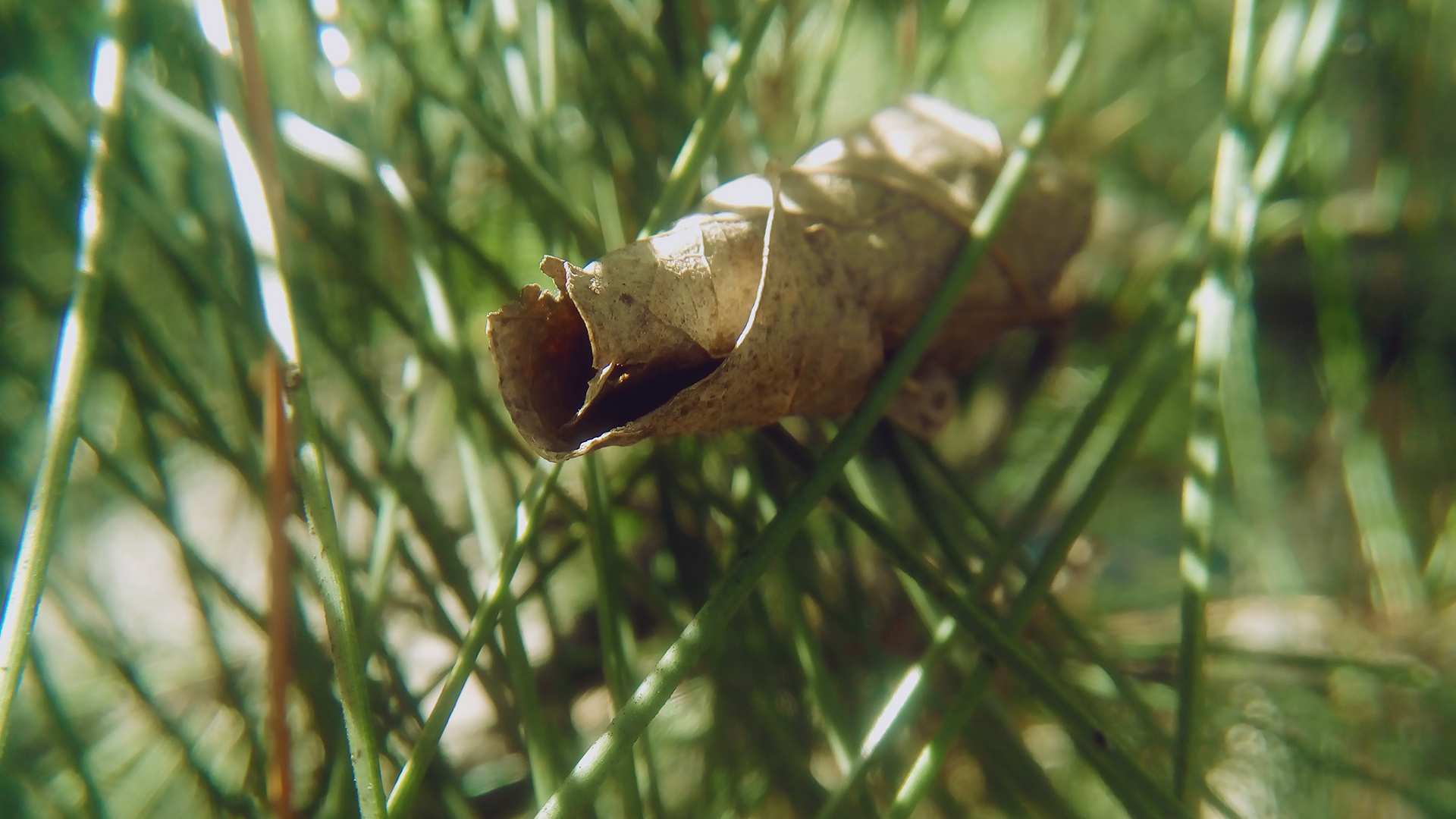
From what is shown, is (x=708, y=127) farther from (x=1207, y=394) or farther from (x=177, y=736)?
(x=177, y=736)

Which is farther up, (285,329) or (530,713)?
(285,329)

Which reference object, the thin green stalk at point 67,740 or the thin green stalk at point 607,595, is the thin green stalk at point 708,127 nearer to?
the thin green stalk at point 607,595

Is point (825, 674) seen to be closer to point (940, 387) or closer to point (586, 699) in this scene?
point (940, 387)

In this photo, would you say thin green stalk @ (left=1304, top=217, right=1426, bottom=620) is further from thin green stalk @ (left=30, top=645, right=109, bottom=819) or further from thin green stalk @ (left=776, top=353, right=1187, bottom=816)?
thin green stalk @ (left=30, top=645, right=109, bottom=819)

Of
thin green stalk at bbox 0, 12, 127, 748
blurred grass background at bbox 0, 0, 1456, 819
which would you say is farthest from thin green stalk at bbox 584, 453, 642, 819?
thin green stalk at bbox 0, 12, 127, 748

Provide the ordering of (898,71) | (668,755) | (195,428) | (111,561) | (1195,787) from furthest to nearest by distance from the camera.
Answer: (111,561), (898,71), (668,755), (195,428), (1195,787)

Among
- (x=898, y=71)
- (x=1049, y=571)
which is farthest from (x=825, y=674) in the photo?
(x=898, y=71)

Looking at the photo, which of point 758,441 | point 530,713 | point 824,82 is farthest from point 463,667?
point 824,82
